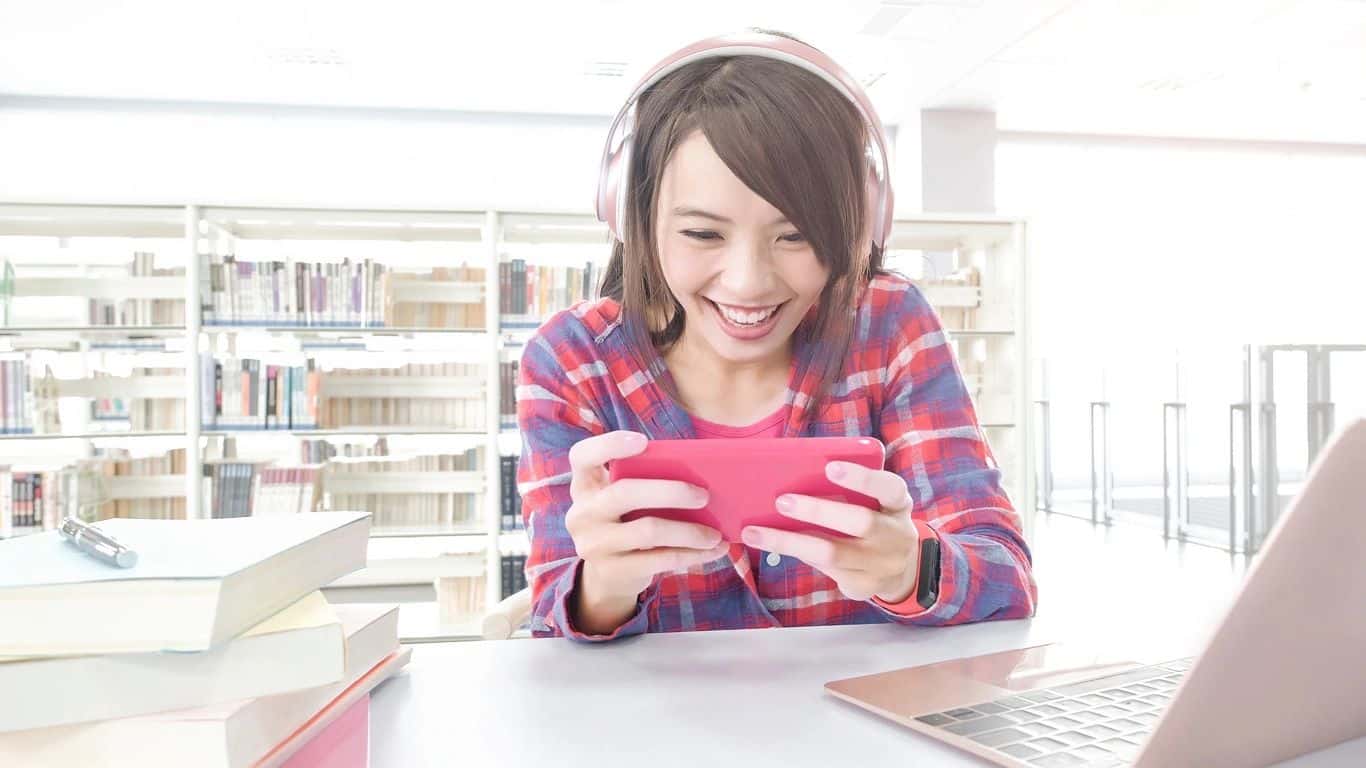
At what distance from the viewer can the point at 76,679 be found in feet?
1.35

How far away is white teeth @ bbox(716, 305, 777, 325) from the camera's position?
1.04 metres

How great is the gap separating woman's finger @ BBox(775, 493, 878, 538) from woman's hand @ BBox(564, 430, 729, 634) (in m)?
0.07

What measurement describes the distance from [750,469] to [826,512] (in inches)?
3.3

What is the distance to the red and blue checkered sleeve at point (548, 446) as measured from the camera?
1.05 meters

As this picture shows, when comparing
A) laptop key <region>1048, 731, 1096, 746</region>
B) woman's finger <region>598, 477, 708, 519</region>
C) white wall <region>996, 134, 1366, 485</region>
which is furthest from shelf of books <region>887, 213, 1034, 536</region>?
laptop key <region>1048, 731, 1096, 746</region>

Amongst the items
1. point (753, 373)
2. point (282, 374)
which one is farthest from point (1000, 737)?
point (282, 374)

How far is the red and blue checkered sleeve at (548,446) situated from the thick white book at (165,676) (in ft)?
1.70

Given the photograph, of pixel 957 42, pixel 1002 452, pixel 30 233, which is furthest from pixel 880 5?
pixel 30 233

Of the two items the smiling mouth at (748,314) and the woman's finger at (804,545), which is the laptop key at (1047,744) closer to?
the woman's finger at (804,545)

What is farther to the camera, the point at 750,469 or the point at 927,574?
the point at 927,574

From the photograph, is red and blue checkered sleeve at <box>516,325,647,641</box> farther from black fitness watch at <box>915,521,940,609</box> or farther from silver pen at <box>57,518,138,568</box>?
silver pen at <box>57,518,138,568</box>

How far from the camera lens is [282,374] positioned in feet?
11.2

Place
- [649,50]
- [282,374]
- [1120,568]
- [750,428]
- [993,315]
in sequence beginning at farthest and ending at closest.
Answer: [649,50] < [1120,568] < [993,315] < [282,374] < [750,428]

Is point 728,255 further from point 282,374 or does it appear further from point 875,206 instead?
point 282,374
